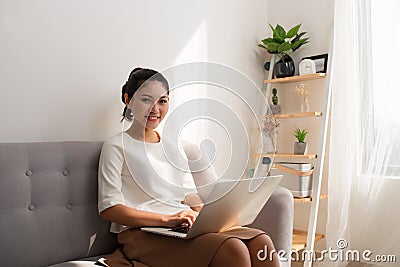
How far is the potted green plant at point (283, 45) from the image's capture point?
109 inches

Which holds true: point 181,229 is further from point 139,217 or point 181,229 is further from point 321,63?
point 321,63

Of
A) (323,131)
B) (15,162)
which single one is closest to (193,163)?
(15,162)

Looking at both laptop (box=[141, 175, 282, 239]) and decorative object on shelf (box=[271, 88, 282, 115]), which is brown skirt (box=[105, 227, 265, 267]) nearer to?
laptop (box=[141, 175, 282, 239])

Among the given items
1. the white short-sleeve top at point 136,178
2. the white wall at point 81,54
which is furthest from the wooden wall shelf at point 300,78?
the white short-sleeve top at point 136,178

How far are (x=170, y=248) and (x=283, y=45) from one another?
64.5 inches

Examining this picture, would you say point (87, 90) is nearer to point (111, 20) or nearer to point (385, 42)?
point (111, 20)

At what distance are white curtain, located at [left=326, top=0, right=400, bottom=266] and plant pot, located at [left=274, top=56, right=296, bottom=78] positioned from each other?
1.05 feet

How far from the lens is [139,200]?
180cm

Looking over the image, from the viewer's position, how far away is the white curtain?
7.88 ft

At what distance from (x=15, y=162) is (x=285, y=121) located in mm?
1834

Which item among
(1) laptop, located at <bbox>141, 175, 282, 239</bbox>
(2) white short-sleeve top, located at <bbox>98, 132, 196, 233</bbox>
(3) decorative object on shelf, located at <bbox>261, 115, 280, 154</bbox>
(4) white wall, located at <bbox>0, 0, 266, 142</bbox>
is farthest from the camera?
(3) decorative object on shelf, located at <bbox>261, 115, 280, 154</bbox>

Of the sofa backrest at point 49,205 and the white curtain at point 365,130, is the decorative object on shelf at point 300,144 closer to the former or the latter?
the white curtain at point 365,130

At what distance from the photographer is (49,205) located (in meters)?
1.74

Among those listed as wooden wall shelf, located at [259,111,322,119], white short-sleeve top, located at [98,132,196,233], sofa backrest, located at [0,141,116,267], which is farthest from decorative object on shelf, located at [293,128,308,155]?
sofa backrest, located at [0,141,116,267]
